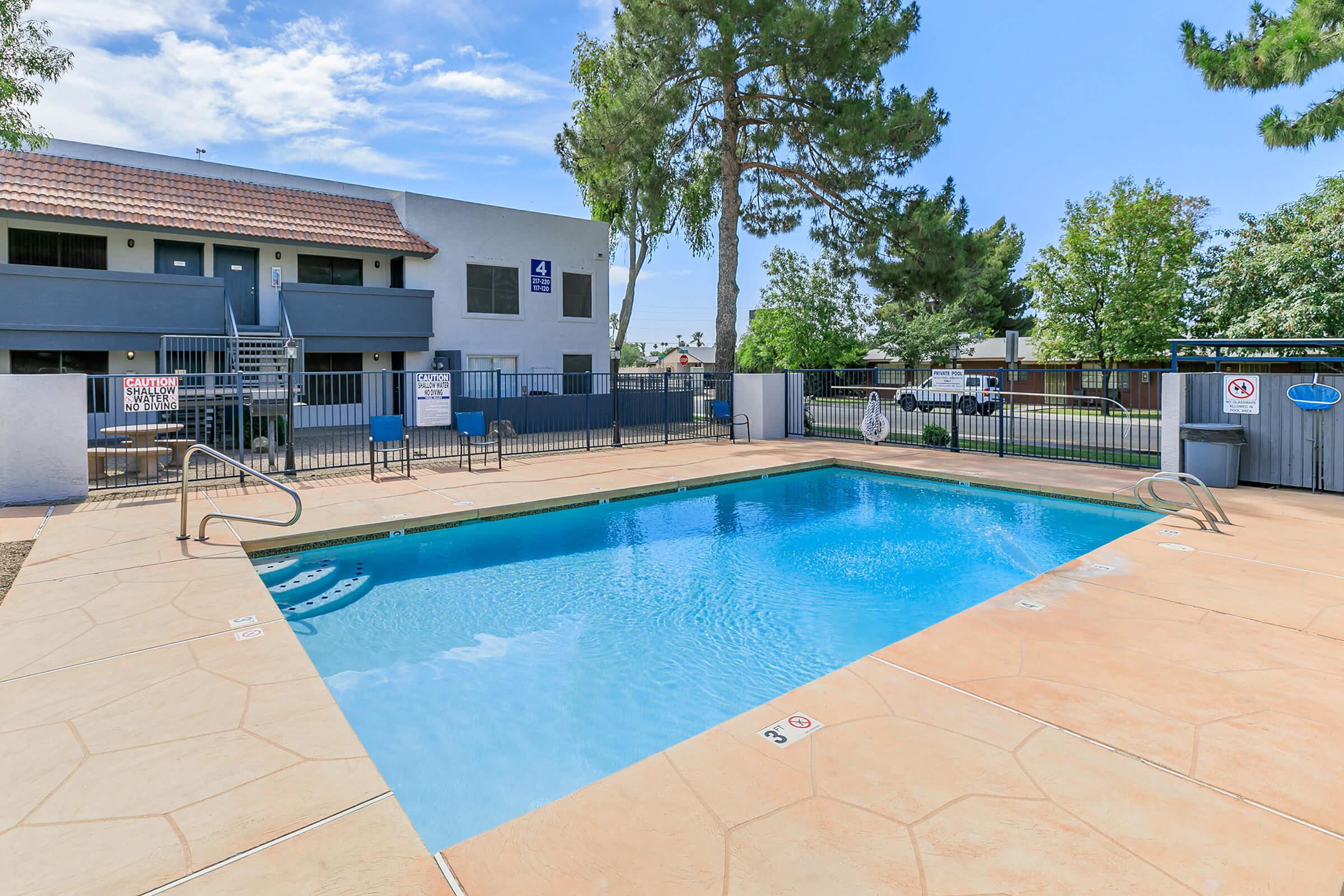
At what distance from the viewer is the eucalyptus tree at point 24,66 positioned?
1002 cm

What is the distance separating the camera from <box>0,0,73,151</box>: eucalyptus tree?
10.0 m

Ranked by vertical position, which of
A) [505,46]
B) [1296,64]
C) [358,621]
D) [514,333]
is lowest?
[358,621]

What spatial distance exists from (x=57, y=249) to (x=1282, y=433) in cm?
2327

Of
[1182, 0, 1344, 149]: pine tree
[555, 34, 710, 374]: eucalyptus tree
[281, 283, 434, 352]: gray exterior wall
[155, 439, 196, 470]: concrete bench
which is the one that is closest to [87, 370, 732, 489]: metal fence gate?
[155, 439, 196, 470]: concrete bench

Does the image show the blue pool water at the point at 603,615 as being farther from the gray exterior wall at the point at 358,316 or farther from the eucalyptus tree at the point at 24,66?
the gray exterior wall at the point at 358,316

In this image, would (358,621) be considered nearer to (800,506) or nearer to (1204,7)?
(800,506)

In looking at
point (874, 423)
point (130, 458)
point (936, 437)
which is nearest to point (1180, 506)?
point (936, 437)

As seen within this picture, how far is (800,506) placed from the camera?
10.4 metres

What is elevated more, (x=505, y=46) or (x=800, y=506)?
(x=505, y=46)

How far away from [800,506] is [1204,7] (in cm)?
1422

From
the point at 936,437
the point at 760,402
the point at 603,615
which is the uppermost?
the point at 760,402

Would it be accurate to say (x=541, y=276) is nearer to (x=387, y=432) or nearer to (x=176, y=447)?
(x=387, y=432)

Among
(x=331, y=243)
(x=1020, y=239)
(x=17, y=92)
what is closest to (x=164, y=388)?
(x=17, y=92)

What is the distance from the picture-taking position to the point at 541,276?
69.7ft
